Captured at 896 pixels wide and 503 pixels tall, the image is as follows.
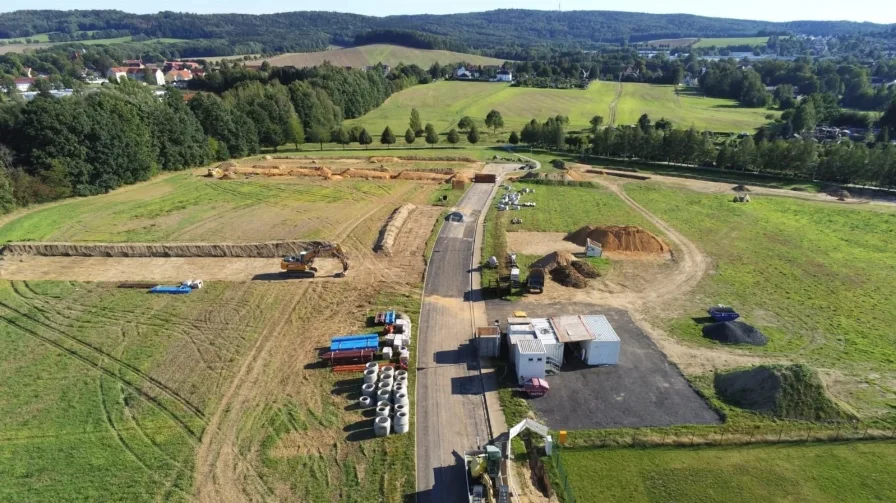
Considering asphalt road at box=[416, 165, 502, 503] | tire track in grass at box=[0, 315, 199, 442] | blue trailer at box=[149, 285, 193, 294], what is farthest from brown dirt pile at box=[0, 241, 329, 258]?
asphalt road at box=[416, 165, 502, 503]

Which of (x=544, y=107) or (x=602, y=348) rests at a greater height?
(x=544, y=107)

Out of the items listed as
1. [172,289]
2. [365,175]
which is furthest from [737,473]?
[365,175]

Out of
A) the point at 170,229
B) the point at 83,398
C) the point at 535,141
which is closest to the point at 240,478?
the point at 83,398

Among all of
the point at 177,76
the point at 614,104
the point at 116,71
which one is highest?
the point at 116,71

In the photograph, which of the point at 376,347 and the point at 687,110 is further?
the point at 687,110

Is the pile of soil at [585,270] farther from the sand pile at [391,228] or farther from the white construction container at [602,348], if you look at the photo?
the sand pile at [391,228]

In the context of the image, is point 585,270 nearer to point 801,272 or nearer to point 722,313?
point 722,313

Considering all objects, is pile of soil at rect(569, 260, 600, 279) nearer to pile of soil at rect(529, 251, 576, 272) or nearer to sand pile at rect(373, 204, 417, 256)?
pile of soil at rect(529, 251, 576, 272)
